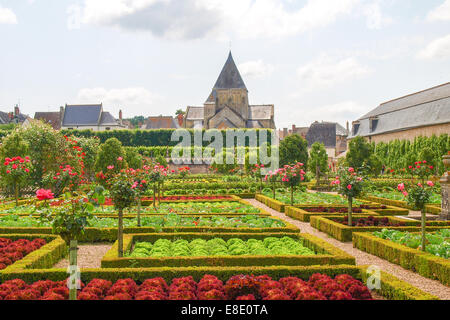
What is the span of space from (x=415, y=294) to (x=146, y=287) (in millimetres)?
3801

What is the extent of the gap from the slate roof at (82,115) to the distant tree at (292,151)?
47160 millimetres

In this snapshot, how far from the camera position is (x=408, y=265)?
7867mm

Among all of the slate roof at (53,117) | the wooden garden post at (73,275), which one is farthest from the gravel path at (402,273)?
the slate roof at (53,117)

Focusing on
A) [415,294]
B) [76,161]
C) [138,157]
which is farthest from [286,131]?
[415,294]

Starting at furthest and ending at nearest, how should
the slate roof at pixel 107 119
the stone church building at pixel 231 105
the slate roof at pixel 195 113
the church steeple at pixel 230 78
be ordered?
the slate roof at pixel 195 113
the slate roof at pixel 107 119
the church steeple at pixel 230 78
the stone church building at pixel 231 105

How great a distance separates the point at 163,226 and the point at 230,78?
60489mm

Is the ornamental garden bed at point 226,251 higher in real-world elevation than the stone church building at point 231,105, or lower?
lower

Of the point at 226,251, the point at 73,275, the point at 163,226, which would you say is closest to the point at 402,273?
the point at 226,251

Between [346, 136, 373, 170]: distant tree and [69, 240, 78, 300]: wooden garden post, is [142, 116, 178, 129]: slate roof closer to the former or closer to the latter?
[346, 136, 373, 170]: distant tree

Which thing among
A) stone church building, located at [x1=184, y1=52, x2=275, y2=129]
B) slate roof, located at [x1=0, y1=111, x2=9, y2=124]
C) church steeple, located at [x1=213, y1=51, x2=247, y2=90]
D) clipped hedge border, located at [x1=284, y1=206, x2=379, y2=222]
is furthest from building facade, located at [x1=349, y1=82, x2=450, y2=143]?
slate roof, located at [x1=0, y1=111, x2=9, y2=124]

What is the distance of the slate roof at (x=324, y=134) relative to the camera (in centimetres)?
6750

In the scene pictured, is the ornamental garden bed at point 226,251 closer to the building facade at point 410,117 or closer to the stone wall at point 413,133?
the building facade at point 410,117

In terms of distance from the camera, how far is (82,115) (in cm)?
6888
